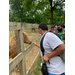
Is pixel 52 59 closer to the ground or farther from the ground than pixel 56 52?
closer to the ground

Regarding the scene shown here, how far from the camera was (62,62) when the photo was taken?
145 cm

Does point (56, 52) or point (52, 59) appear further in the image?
point (52, 59)

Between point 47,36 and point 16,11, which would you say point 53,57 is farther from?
point 16,11
